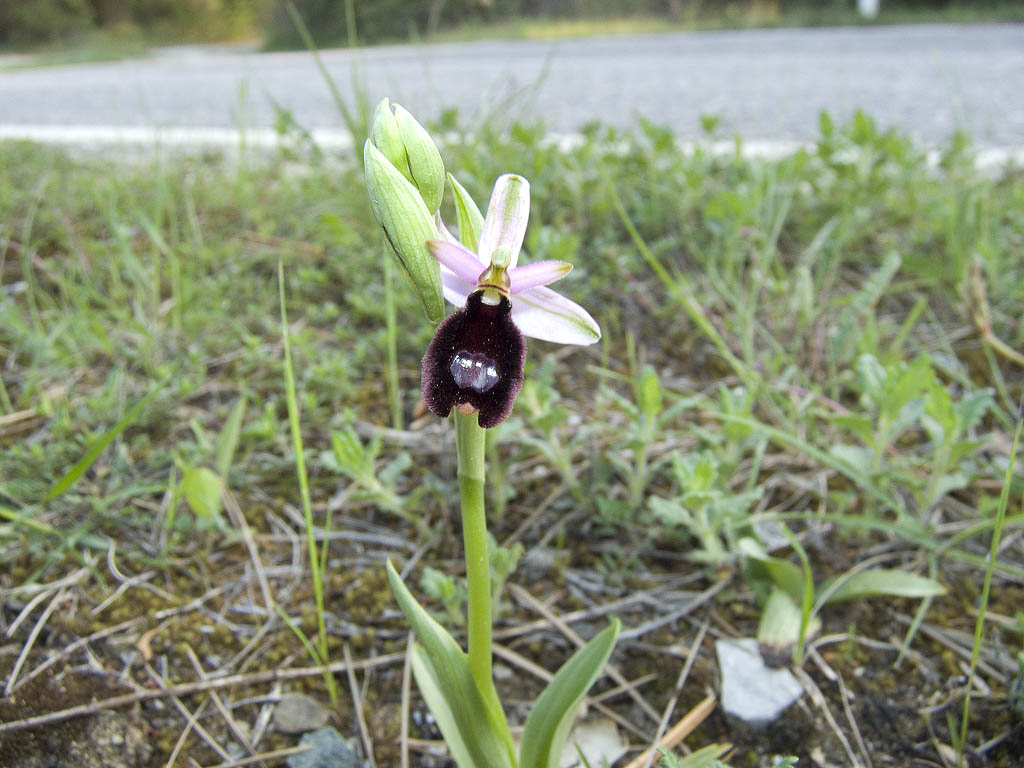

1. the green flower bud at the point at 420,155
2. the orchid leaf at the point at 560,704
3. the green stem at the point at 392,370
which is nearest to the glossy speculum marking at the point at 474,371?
the green flower bud at the point at 420,155

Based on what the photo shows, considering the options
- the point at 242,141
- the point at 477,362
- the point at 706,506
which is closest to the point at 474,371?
the point at 477,362

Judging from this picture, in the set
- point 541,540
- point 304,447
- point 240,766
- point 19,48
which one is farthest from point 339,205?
point 19,48

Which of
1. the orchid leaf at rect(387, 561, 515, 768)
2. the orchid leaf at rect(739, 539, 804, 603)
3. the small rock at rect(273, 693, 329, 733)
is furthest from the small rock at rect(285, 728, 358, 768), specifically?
the orchid leaf at rect(739, 539, 804, 603)

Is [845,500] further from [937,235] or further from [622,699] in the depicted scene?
[937,235]

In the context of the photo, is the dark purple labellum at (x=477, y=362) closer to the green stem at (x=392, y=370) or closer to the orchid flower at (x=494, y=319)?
the orchid flower at (x=494, y=319)

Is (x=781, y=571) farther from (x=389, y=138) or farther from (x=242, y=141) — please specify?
(x=242, y=141)
